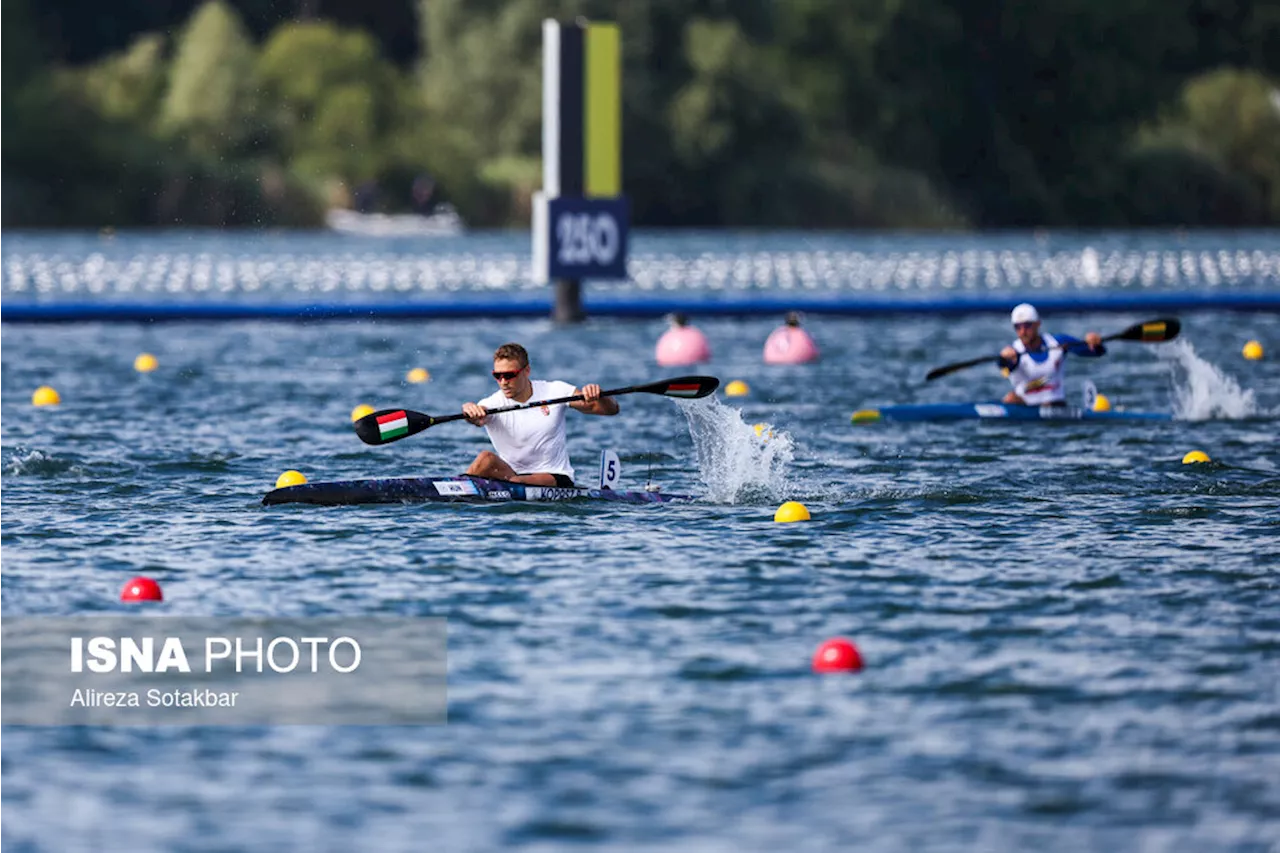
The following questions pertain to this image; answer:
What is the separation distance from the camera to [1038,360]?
830 inches

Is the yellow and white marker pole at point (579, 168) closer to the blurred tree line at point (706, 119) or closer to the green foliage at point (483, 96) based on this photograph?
the blurred tree line at point (706, 119)

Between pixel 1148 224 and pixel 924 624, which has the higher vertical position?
pixel 1148 224

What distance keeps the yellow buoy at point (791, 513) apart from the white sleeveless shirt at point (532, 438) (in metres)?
1.45

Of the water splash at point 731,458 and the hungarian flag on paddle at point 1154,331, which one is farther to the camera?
the hungarian flag on paddle at point 1154,331

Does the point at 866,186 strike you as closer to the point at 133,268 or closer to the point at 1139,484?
the point at 133,268

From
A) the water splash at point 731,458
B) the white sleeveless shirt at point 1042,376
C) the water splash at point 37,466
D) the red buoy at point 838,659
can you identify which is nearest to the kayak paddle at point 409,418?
the water splash at point 731,458

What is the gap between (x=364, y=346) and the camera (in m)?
30.5

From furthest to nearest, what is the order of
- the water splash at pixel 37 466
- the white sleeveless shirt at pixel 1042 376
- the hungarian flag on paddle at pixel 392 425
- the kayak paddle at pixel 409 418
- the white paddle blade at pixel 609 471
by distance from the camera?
1. the white sleeveless shirt at pixel 1042 376
2. the water splash at pixel 37 466
3. the hungarian flag on paddle at pixel 392 425
4. the kayak paddle at pixel 409 418
5. the white paddle blade at pixel 609 471

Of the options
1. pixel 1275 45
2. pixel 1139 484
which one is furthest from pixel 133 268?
pixel 1275 45

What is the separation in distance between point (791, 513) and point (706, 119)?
5751 centimetres

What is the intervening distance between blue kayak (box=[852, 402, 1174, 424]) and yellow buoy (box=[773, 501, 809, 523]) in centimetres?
643

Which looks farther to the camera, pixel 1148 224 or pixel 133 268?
pixel 1148 224

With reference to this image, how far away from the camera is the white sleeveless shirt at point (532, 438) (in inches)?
591

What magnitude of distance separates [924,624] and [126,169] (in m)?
65.9
